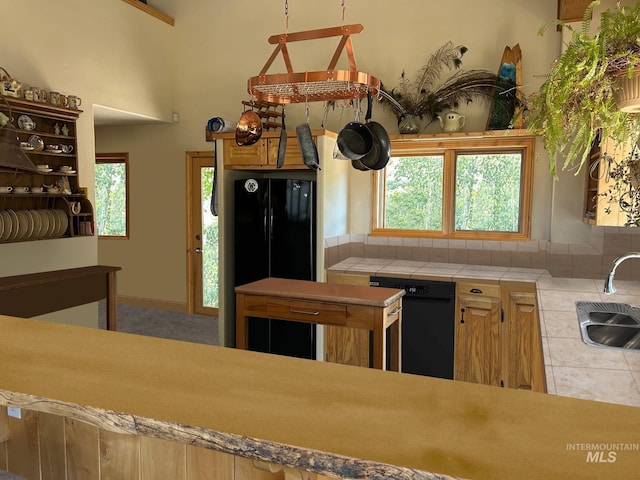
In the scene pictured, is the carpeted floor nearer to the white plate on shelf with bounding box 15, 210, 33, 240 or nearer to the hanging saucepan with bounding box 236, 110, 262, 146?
the white plate on shelf with bounding box 15, 210, 33, 240

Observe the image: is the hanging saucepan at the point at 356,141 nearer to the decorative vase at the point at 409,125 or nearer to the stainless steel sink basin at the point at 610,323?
the stainless steel sink basin at the point at 610,323

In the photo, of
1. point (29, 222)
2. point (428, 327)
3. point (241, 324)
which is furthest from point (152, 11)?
point (428, 327)

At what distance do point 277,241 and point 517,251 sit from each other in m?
2.08

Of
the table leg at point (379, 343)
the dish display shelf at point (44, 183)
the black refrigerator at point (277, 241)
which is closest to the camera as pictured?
the table leg at point (379, 343)

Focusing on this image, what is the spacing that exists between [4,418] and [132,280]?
17.5ft

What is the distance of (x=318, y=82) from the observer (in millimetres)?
2338

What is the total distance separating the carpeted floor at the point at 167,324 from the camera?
536 centimetres

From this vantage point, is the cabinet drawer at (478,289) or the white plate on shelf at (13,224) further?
the white plate on shelf at (13,224)

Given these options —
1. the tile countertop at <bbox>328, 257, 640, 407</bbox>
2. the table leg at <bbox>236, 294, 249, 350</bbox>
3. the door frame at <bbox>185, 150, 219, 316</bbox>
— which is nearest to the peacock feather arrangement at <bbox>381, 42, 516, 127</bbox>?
the tile countertop at <bbox>328, 257, 640, 407</bbox>

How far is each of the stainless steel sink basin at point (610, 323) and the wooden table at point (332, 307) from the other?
3.43ft

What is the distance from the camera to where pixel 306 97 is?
2605 millimetres

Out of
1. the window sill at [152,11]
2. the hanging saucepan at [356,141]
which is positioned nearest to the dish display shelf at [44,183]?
the window sill at [152,11]

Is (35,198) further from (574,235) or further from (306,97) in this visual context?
(574,235)

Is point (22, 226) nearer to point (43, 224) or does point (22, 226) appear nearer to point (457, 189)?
point (43, 224)
